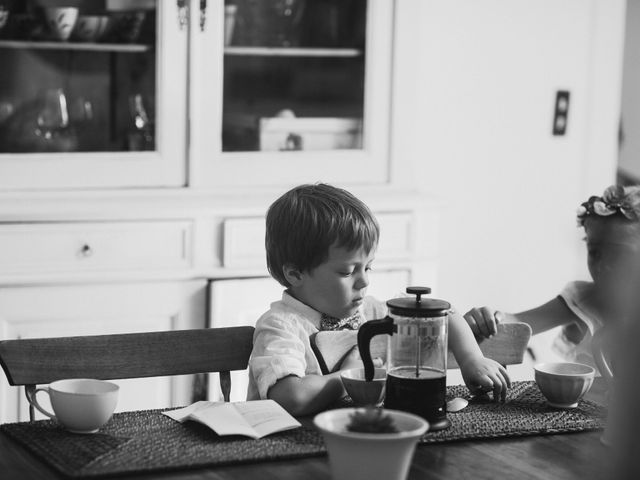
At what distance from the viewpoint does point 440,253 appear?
363cm

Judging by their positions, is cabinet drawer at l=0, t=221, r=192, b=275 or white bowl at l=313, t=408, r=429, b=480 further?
cabinet drawer at l=0, t=221, r=192, b=275

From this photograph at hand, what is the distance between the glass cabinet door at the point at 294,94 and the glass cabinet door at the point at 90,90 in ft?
0.37

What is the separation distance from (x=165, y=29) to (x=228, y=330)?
1.25m

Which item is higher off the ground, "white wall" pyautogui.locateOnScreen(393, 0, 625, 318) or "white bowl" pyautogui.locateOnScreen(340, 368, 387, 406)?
"white wall" pyautogui.locateOnScreen(393, 0, 625, 318)

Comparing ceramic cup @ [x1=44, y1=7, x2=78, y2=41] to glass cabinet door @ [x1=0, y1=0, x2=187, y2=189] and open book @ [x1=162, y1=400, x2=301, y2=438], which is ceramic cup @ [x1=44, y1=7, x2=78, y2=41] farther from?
open book @ [x1=162, y1=400, x2=301, y2=438]

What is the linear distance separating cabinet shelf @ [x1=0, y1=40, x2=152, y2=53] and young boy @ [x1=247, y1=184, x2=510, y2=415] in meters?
1.22

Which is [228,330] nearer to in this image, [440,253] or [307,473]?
[307,473]

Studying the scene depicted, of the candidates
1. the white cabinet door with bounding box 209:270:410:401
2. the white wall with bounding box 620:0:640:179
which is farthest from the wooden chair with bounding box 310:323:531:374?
the white wall with bounding box 620:0:640:179

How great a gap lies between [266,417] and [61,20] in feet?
5.62

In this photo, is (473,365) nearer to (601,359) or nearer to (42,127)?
(601,359)

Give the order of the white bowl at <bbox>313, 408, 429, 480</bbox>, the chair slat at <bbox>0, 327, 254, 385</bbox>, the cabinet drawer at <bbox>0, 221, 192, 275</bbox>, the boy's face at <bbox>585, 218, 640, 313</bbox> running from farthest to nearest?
the cabinet drawer at <bbox>0, 221, 192, 275</bbox> → the boy's face at <bbox>585, 218, 640, 313</bbox> → the chair slat at <bbox>0, 327, 254, 385</bbox> → the white bowl at <bbox>313, 408, 429, 480</bbox>

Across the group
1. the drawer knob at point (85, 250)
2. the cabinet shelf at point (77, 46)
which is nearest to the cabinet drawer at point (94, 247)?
the drawer knob at point (85, 250)

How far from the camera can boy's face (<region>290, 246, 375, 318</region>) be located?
1.85 metres

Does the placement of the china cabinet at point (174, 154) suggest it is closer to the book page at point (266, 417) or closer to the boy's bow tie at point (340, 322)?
the boy's bow tie at point (340, 322)
